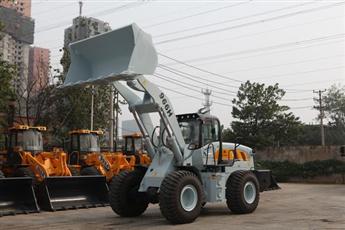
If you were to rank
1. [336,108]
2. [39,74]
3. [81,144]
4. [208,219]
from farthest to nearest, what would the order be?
1. [336,108]
2. [39,74]
3. [81,144]
4. [208,219]

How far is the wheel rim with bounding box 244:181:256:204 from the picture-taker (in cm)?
1184

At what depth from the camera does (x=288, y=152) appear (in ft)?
101

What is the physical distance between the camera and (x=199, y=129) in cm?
1148

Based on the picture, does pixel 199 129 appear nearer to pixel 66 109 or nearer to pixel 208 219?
pixel 208 219

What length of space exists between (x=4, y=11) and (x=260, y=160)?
19.4 m

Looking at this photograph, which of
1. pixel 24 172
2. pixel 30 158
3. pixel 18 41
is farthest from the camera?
pixel 18 41

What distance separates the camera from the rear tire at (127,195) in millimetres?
11250

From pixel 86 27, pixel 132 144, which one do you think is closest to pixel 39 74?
pixel 86 27

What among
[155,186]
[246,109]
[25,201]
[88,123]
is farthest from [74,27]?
[155,186]

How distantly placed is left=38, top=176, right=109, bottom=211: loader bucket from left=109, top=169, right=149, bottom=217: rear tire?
7.77 ft

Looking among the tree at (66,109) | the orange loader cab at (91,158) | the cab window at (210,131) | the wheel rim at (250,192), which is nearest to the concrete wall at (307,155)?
the tree at (66,109)

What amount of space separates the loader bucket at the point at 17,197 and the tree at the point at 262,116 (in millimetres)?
26016

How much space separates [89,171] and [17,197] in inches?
170

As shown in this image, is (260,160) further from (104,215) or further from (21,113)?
(104,215)
